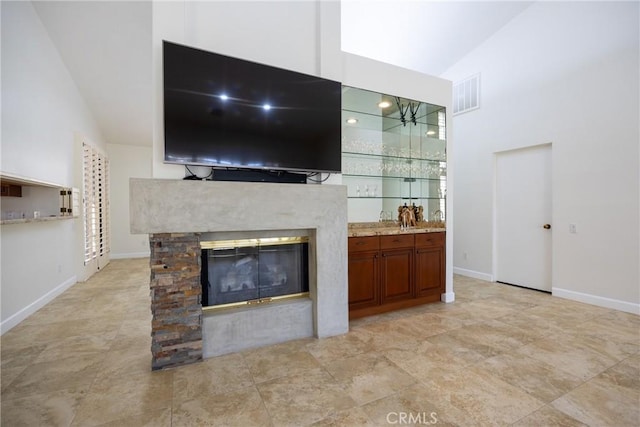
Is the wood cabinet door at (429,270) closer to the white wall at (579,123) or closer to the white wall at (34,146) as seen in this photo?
the white wall at (579,123)

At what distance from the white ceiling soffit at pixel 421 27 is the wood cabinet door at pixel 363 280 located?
12.3 feet

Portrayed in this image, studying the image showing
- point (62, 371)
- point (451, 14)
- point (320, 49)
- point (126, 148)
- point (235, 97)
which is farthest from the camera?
point (126, 148)

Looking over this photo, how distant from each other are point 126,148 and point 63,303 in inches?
198

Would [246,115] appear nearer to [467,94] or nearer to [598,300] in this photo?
[467,94]

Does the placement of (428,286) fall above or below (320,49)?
below

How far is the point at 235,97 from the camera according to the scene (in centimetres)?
267

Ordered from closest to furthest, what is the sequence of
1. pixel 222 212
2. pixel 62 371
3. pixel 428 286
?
1. pixel 62 371
2. pixel 222 212
3. pixel 428 286

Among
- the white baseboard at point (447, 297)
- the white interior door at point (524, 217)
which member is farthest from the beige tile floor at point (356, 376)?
the white interior door at point (524, 217)

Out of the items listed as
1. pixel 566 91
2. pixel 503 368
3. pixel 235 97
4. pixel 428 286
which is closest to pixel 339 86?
pixel 235 97

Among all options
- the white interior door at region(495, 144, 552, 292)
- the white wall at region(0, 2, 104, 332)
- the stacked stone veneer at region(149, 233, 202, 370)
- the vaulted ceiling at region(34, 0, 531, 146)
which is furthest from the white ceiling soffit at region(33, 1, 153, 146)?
the white interior door at region(495, 144, 552, 292)

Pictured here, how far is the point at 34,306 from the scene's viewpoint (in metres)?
3.62

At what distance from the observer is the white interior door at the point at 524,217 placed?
4.52 meters

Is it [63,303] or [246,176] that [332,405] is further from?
[63,303]

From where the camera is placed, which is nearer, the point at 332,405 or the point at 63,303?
the point at 332,405
